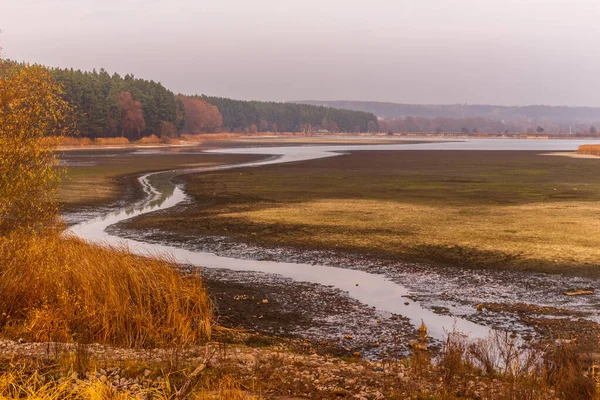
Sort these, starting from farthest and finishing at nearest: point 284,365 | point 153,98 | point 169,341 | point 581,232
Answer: point 153,98
point 581,232
point 169,341
point 284,365

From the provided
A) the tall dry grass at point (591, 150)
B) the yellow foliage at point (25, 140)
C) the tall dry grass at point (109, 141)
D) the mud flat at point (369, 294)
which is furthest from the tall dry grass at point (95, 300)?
the tall dry grass at point (109, 141)

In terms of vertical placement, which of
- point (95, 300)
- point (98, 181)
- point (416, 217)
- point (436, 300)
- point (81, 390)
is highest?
point (95, 300)

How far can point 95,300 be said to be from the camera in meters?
12.8

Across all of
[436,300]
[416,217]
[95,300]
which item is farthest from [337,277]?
[416,217]

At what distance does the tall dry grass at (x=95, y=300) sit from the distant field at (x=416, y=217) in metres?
9.24

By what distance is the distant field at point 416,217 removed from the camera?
21.9 meters

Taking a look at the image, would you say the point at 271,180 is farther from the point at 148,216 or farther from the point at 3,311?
the point at 3,311

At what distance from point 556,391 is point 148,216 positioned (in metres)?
23.4

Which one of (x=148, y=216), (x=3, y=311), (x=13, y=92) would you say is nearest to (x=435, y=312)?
(x=3, y=311)

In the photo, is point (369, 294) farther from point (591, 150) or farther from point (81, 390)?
point (591, 150)

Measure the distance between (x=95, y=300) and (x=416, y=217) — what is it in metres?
19.1

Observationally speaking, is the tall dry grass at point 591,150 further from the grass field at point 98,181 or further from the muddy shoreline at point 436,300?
the muddy shoreline at point 436,300

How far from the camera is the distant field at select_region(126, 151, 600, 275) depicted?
21.9 m

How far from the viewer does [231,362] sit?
10789 millimetres
